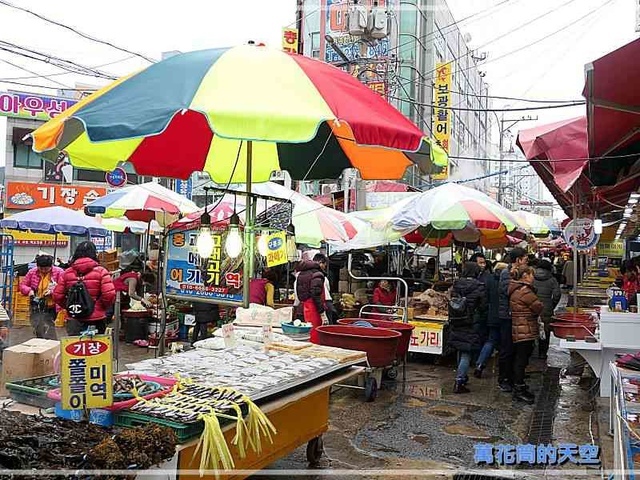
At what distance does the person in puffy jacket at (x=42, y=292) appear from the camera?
1021 cm

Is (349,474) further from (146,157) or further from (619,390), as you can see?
(146,157)

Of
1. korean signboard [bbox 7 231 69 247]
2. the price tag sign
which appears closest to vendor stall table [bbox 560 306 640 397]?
the price tag sign

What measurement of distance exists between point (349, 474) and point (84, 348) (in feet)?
10.3

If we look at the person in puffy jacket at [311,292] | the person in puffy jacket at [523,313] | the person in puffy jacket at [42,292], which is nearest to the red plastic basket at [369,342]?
the person in puffy jacket at [311,292]

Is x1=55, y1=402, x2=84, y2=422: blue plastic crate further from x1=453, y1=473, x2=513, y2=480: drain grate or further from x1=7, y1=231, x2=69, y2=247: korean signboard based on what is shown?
x1=7, y1=231, x2=69, y2=247: korean signboard

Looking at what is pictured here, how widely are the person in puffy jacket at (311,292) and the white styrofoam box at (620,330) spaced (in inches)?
156

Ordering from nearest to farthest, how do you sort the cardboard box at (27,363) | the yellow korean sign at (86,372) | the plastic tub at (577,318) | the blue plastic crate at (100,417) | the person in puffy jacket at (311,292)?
1. the yellow korean sign at (86,372)
2. the blue plastic crate at (100,417)
3. the cardboard box at (27,363)
4. the plastic tub at (577,318)
5. the person in puffy jacket at (311,292)

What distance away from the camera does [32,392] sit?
3697 mm

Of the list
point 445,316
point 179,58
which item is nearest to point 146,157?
point 179,58

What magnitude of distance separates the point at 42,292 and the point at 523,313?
7.71m

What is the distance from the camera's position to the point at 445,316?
10773 millimetres

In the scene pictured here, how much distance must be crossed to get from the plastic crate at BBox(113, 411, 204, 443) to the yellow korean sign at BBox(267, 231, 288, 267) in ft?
7.65

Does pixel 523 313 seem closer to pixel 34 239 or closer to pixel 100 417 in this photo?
pixel 100 417

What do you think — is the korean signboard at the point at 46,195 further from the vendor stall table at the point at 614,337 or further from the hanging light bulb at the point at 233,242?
the vendor stall table at the point at 614,337
